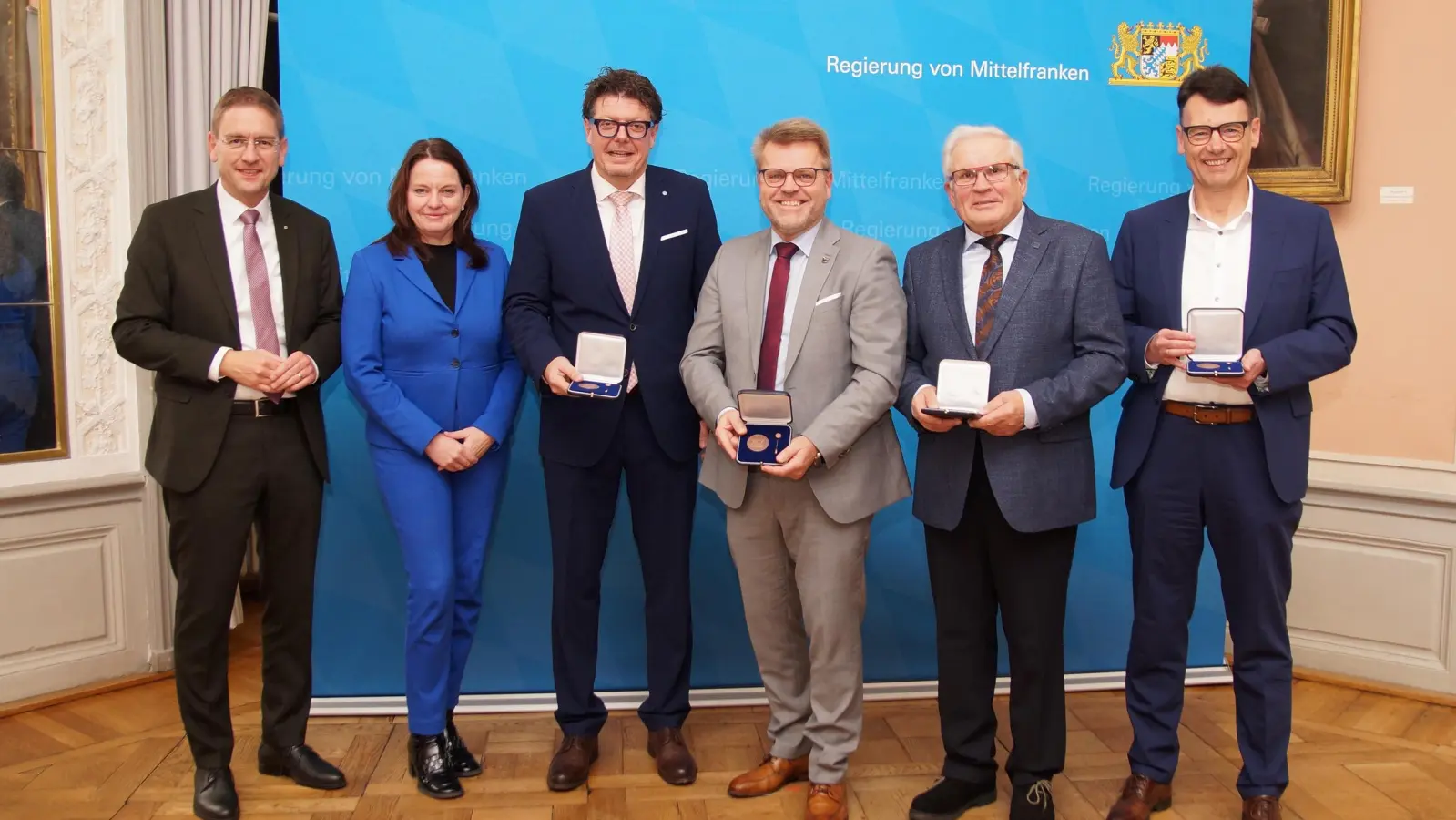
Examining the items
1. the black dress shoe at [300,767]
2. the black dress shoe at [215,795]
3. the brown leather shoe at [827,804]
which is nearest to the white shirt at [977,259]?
the brown leather shoe at [827,804]

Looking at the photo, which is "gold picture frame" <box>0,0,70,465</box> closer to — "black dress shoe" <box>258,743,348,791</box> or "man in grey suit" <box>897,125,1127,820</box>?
"black dress shoe" <box>258,743,348,791</box>

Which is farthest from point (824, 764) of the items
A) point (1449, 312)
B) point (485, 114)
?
point (1449, 312)

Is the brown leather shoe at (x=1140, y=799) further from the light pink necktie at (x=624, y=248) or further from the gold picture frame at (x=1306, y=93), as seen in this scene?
the gold picture frame at (x=1306, y=93)

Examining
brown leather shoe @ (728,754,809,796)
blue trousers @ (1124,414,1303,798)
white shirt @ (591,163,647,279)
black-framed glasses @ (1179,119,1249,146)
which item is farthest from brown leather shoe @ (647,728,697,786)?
black-framed glasses @ (1179,119,1249,146)

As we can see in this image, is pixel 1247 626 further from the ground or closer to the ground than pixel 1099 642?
further from the ground

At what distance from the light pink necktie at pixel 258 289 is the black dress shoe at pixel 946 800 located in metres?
2.07

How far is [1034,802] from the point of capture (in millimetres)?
2793

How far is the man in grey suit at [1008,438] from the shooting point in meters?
2.66

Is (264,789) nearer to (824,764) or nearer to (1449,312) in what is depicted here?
(824,764)

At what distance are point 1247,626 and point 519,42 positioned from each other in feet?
9.32

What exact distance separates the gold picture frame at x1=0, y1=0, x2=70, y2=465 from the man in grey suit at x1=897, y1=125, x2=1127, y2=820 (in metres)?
3.12

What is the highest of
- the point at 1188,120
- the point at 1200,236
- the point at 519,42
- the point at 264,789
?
the point at 519,42

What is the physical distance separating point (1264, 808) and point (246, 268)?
3104mm

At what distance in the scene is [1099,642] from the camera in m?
4.01
